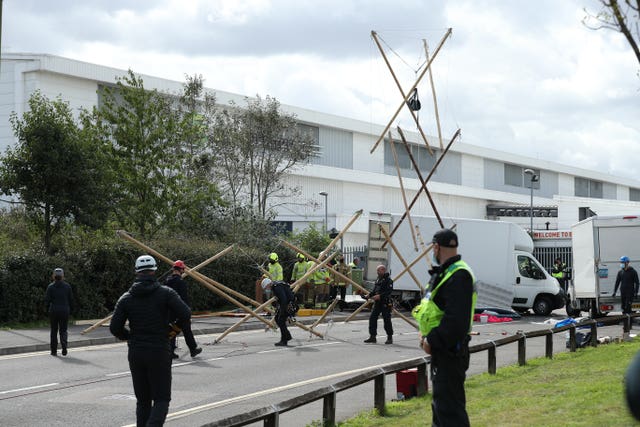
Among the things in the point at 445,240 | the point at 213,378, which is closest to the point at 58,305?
the point at 213,378

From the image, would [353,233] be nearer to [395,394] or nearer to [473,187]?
[473,187]

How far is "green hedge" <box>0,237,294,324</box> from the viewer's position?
24.0 meters

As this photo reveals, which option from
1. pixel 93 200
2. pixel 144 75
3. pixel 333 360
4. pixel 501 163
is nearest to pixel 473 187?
pixel 501 163

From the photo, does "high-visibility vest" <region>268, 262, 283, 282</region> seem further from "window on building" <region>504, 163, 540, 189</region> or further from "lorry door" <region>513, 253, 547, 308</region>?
"window on building" <region>504, 163, 540, 189</region>

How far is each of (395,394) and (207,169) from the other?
27936mm

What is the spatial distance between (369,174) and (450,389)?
5982 cm

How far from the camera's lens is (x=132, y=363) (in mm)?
8031

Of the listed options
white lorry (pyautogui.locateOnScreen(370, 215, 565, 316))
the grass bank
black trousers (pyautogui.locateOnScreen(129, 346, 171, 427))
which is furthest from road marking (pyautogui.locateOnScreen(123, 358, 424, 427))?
white lorry (pyautogui.locateOnScreen(370, 215, 565, 316))

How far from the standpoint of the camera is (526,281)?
1231 inches

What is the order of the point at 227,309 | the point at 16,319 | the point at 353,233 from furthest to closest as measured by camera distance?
the point at 353,233 < the point at 227,309 < the point at 16,319

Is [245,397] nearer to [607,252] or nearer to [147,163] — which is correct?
[607,252]

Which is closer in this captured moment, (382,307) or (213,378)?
(213,378)

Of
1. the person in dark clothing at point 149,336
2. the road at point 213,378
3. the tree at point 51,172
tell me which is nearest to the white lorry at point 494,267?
the road at point 213,378

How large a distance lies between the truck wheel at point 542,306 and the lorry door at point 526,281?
0.74 ft
